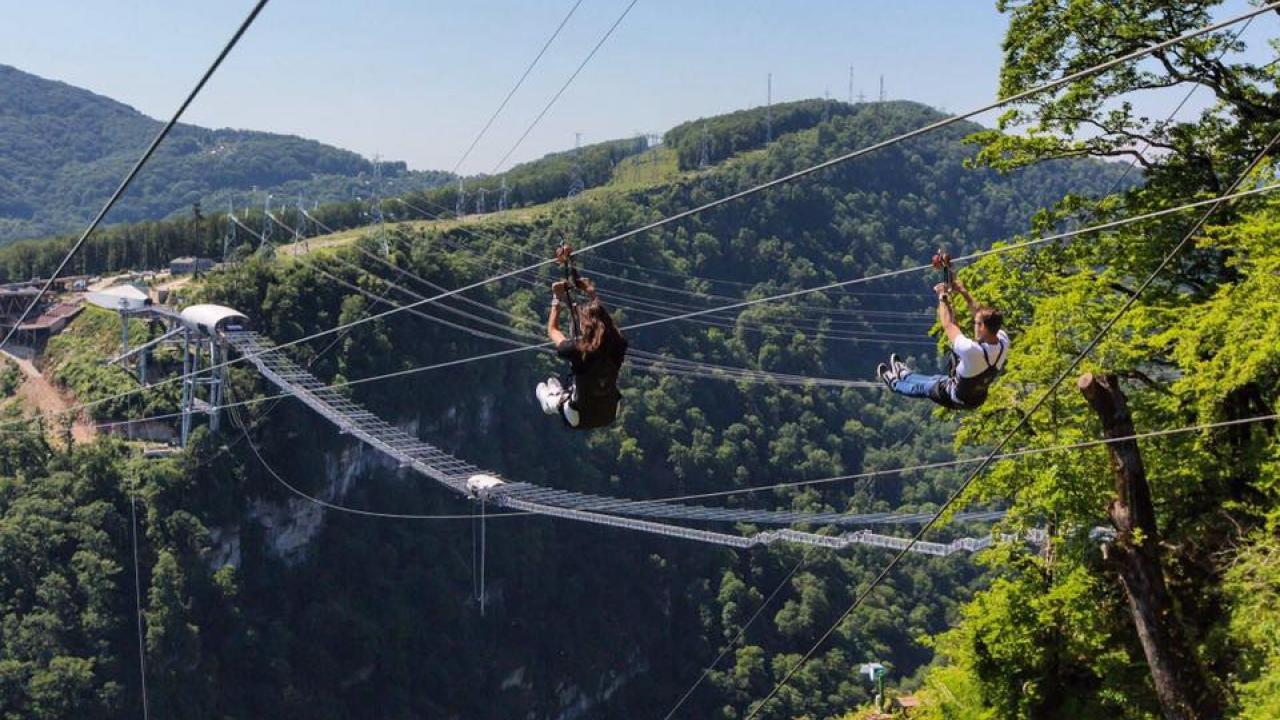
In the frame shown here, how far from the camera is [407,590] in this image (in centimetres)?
6875

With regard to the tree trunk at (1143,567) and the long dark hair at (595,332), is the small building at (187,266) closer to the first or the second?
the tree trunk at (1143,567)

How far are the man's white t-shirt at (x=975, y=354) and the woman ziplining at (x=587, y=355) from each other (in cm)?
219

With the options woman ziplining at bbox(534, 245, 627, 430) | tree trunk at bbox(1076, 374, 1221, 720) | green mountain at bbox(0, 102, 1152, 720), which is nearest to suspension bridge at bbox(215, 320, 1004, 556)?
green mountain at bbox(0, 102, 1152, 720)

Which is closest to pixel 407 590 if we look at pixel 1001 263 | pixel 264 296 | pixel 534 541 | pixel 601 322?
pixel 534 541

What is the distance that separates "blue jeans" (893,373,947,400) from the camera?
9844mm

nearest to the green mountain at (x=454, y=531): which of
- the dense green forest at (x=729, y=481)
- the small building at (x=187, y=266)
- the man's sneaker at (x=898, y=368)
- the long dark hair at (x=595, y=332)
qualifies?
the dense green forest at (x=729, y=481)

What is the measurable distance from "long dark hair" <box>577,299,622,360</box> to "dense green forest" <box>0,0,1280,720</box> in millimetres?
5442

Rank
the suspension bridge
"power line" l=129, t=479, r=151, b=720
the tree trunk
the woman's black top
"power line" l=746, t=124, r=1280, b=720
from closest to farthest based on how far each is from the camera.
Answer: the woman's black top
"power line" l=746, t=124, r=1280, b=720
the tree trunk
"power line" l=129, t=479, r=151, b=720
the suspension bridge

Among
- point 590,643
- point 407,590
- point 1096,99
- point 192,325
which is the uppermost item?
point 1096,99

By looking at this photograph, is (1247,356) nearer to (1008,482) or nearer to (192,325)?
(1008,482)

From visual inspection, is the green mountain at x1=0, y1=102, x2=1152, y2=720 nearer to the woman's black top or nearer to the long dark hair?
the woman's black top

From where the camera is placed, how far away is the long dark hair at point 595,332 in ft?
29.8

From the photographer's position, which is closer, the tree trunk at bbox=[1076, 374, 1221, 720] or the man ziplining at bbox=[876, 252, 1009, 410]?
the man ziplining at bbox=[876, 252, 1009, 410]

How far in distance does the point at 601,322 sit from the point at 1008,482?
22.8 ft
